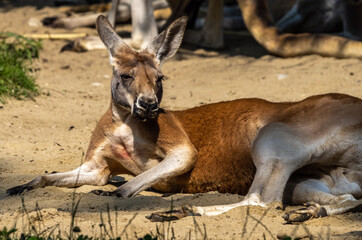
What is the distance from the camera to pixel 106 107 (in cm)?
749

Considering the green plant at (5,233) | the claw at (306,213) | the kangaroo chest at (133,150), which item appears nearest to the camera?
the green plant at (5,233)

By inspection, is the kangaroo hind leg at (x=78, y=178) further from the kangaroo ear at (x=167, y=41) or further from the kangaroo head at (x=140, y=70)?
the kangaroo ear at (x=167, y=41)

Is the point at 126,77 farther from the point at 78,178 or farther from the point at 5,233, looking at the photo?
the point at 5,233

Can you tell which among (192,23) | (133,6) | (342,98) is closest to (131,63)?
(342,98)

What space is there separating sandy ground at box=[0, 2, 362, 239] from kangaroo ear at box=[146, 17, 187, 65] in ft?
3.63

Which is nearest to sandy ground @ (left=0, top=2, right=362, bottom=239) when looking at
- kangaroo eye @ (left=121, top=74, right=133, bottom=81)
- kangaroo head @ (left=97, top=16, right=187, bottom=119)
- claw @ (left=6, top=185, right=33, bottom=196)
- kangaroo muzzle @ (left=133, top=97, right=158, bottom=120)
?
claw @ (left=6, top=185, right=33, bottom=196)

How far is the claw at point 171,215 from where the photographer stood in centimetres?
367

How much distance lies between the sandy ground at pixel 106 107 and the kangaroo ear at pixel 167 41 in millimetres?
1107

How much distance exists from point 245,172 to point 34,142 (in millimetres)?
2302

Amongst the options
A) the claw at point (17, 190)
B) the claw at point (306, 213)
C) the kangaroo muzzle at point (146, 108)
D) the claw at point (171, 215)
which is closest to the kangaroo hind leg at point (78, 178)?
the claw at point (17, 190)

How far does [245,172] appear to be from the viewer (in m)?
4.58

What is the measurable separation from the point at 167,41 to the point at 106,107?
2503 millimetres

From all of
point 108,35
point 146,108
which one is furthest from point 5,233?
point 108,35

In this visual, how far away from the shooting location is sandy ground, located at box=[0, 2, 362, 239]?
3.58 m
